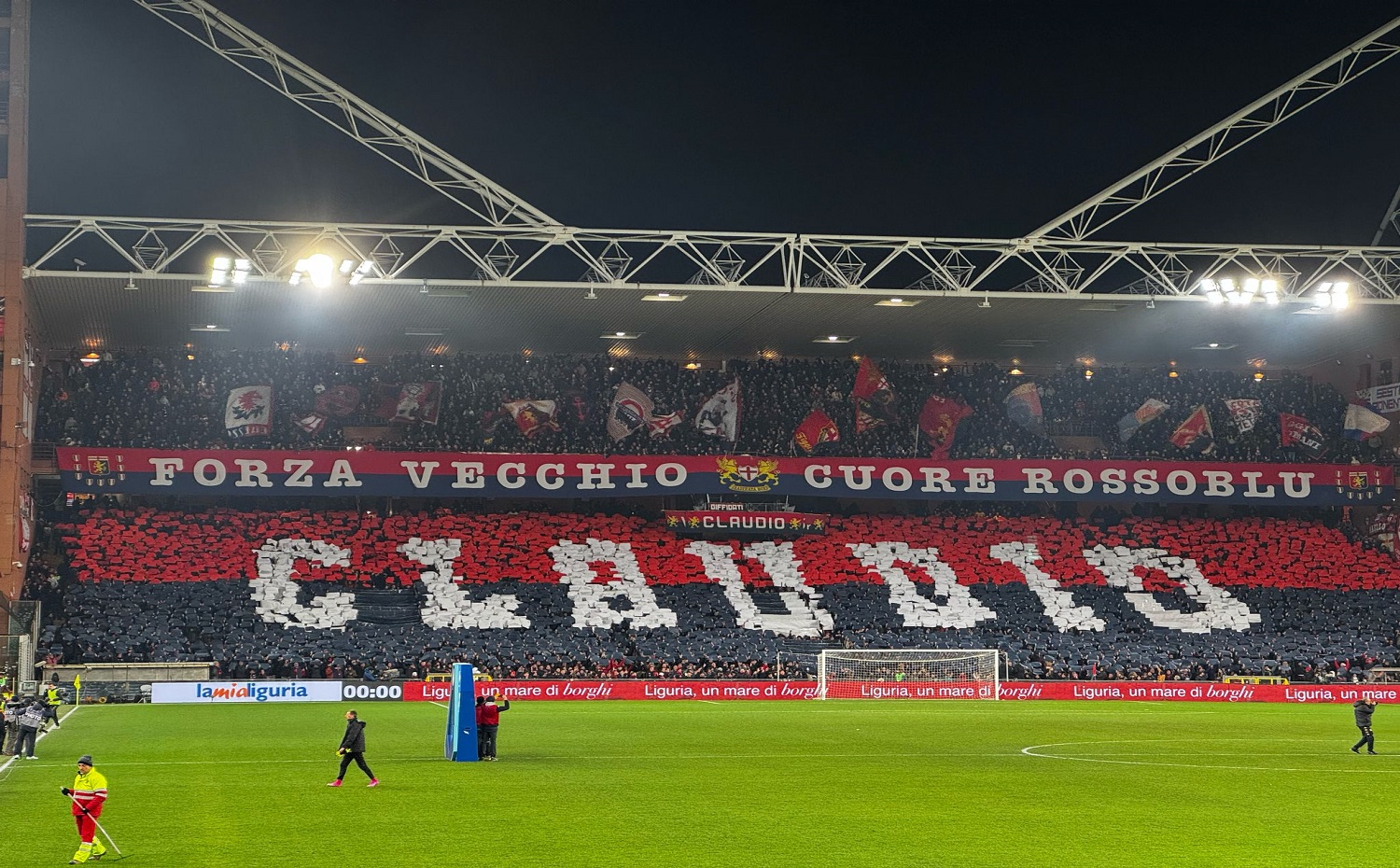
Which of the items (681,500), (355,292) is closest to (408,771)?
(355,292)

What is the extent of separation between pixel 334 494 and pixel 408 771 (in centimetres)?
3080

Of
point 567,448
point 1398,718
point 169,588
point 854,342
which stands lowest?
point 1398,718

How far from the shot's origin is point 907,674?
4862 cm

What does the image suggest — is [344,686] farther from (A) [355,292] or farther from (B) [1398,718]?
(B) [1398,718]

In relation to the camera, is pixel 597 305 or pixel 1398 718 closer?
pixel 1398 718

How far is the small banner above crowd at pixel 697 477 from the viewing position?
51781 mm

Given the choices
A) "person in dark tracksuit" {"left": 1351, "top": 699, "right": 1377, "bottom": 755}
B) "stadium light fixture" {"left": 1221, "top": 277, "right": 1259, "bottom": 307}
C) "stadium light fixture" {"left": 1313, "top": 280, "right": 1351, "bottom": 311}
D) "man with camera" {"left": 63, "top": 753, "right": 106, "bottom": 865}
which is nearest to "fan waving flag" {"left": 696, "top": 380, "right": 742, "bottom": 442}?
"stadium light fixture" {"left": 1221, "top": 277, "right": 1259, "bottom": 307}

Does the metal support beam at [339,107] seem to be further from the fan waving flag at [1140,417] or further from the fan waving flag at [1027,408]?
the fan waving flag at [1140,417]

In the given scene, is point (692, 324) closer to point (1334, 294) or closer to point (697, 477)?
point (697, 477)

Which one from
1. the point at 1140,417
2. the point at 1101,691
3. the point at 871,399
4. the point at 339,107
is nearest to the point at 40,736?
the point at 339,107

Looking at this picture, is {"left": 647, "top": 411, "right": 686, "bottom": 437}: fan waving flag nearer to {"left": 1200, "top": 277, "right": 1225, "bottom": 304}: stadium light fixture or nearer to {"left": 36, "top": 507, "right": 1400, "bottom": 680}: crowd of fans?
{"left": 36, "top": 507, "right": 1400, "bottom": 680}: crowd of fans

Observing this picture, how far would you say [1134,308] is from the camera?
4962 centimetres

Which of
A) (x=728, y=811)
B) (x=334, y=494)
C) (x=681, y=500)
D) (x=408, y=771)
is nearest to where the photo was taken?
(x=728, y=811)

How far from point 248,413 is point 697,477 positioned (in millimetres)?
16405
